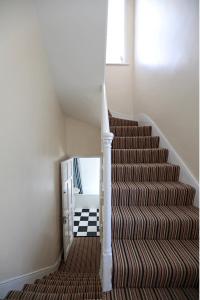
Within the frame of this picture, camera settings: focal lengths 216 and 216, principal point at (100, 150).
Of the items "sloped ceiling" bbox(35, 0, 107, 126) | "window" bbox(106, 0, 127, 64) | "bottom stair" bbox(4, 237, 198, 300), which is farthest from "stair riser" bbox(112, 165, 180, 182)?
"window" bbox(106, 0, 127, 64)

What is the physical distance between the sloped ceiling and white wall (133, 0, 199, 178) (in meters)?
0.87

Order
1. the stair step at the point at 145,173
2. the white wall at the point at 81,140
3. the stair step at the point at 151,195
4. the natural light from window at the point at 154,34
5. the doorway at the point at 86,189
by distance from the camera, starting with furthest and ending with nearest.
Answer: the doorway at the point at 86,189 < the white wall at the point at 81,140 < the natural light from window at the point at 154,34 < the stair step at the point at 145,173 < the stair step at the point at 151,195

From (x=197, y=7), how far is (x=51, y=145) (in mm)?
2370

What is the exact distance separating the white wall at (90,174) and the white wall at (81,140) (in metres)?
1.92

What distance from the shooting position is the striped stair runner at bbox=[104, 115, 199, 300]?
1532 mm

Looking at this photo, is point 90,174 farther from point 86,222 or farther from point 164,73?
point 164,73

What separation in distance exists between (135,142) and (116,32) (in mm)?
3032

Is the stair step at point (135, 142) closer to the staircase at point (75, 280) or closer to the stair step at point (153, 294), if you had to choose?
the staircase at point (75, 280)

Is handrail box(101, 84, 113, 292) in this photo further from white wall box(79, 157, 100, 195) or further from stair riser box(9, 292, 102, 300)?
white wall box(79, 157, 100, 195)

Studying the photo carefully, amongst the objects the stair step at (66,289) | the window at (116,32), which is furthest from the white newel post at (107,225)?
the window at (116,32)

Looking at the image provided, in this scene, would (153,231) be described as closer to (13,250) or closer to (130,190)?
(130,190)

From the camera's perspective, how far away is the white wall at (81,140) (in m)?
4.55

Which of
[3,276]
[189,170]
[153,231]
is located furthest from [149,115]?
[3,276]

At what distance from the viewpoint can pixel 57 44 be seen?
90.9 inches
